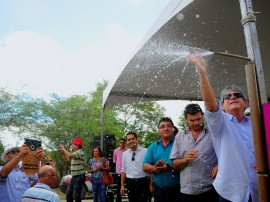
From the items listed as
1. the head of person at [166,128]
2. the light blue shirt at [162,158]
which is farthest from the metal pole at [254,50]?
the head of person at [166,128]

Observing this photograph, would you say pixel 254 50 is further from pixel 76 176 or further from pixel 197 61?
pixel 76 176

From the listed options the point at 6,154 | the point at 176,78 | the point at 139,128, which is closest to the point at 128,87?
the point at 176,78

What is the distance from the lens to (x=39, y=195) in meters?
3.12

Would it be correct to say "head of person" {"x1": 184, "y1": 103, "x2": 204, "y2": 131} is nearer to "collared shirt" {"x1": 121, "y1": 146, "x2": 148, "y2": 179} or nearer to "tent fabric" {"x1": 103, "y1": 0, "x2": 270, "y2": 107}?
"tent fabric" {"x1": 103, "y1": 0, "x2": 270, "y2": 107}

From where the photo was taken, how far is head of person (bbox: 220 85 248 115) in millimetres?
2393

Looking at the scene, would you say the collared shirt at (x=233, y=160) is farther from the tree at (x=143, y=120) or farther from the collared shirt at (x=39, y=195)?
the tree at (x=143, y=120)

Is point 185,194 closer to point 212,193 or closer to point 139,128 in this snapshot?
point 212,193

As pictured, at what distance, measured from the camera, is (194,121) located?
329 cm

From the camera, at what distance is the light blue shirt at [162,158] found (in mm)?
3799

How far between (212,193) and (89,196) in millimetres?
11430

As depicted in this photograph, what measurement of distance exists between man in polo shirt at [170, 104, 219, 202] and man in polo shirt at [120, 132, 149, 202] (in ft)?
7.89

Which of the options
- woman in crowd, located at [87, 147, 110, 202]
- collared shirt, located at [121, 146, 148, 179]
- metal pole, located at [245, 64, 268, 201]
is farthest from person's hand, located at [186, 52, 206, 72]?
woman in crowd, located at [87, 147, 110, 202]

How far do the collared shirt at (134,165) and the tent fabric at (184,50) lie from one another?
5.57 feet

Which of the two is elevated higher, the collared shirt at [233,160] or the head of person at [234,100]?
the head of person at [234,100]
